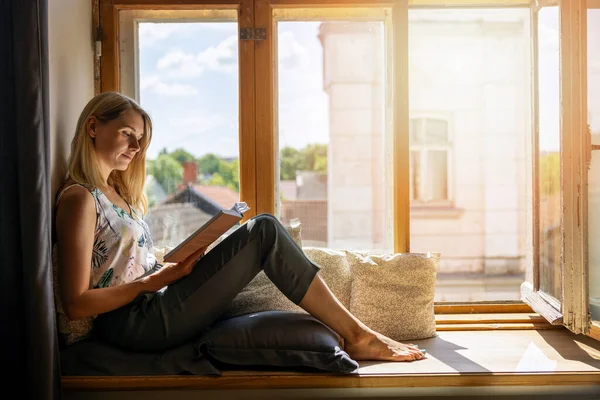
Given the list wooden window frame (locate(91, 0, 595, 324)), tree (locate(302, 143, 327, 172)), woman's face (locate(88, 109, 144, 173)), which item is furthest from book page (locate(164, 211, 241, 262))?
tree (locate(302, 143, 327, 172))

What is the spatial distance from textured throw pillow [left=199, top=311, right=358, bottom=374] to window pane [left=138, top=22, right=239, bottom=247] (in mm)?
905

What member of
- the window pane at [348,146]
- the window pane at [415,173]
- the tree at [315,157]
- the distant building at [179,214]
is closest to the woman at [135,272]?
the distant building at [179,214]

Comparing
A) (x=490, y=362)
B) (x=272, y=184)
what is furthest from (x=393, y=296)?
(x=272, y=184)

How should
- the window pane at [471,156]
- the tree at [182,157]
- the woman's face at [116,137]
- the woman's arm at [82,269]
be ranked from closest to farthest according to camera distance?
the woman's arm at [82,269] → the woman's face at [116,137] → the tree at [182,157] → the window pane at [471,156]

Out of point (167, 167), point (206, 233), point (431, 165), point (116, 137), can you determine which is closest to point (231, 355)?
point (206, 233)

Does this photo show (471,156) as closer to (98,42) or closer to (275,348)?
(98,42)

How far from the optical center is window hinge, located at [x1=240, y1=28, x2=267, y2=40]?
2.48 meters

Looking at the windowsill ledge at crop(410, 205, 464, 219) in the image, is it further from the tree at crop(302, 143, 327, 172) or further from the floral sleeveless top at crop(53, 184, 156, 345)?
the floral sleeveless top at crop(53, 184, 156, 345)

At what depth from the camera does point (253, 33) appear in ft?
8.14

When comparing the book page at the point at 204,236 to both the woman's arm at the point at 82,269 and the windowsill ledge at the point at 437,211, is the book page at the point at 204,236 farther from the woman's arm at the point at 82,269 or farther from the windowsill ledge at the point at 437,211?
the windowsill ledge at the point at 437,211

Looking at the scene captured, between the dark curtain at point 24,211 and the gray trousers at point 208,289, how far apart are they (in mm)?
282

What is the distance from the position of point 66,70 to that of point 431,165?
7.75 m

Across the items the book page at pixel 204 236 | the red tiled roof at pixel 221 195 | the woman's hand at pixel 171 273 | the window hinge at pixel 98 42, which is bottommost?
the woman's hand at pixel 171 273

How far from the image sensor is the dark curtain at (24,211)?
1591 mm
